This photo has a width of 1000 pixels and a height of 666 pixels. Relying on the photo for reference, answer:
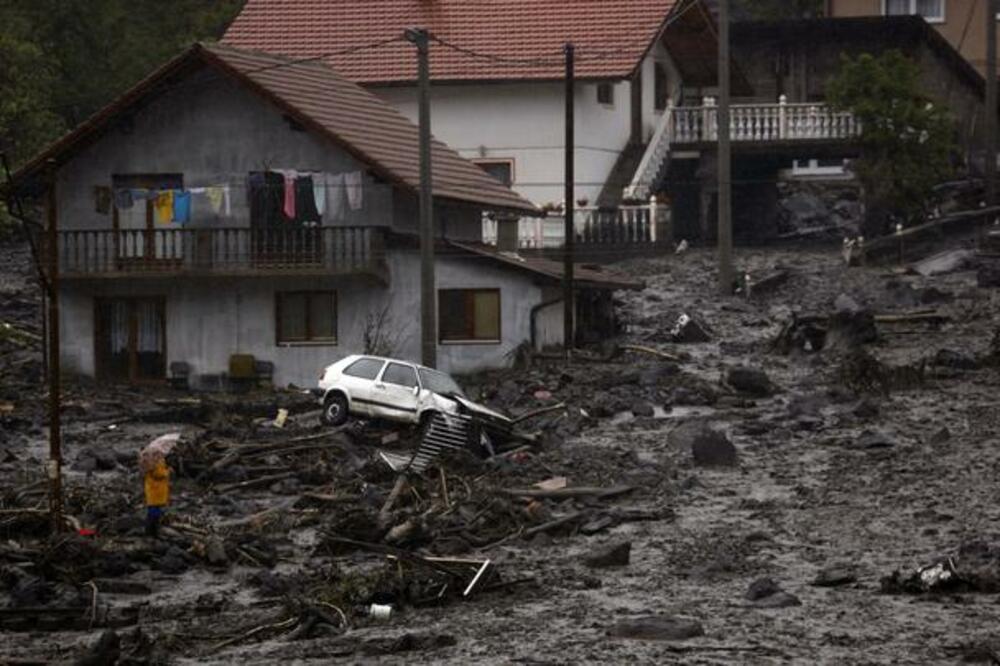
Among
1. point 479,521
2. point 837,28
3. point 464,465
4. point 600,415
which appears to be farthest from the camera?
point 837,28


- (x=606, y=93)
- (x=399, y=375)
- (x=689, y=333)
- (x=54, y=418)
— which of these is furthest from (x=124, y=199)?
(x=54, y=418)

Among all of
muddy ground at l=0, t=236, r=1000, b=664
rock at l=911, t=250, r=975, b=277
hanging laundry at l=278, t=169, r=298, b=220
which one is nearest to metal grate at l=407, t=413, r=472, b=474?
muddy ground at l=0, t=236, r=1000, b=664

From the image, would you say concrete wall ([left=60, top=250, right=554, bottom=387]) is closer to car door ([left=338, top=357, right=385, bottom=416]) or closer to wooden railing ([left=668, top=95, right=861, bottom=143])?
car door ([left=338, top=357, right=385, bottom=416])

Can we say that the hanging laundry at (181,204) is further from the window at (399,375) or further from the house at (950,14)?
the house at (950,14)

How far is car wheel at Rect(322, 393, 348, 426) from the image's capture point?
128ft

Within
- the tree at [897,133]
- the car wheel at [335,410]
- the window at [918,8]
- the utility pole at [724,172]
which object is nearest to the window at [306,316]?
the car wheel at [335,410]

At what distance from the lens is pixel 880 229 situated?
197 feet

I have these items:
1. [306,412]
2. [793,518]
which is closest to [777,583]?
[793,518]

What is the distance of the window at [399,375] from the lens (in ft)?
126

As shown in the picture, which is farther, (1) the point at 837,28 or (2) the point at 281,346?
(1) the point at 837,28

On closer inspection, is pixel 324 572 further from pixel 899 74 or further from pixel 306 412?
pixel 899 74

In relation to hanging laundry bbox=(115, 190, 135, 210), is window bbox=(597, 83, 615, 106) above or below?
above

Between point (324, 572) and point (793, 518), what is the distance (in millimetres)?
7058

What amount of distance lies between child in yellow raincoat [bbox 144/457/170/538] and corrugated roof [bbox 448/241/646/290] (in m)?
18.7
